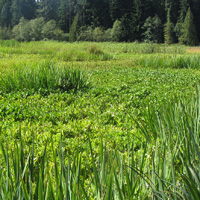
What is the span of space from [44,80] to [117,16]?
62.1 metres

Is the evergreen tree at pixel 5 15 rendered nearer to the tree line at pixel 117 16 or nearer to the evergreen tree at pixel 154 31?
the tree line at pixel 117 16

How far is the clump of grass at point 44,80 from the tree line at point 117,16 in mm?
42041

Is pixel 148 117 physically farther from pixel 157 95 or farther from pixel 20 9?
pixel 20 9

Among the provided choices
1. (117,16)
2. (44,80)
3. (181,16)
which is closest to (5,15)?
(117,16)

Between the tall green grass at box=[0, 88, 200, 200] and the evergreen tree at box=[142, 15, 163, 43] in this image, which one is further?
the evergreen tree at box=[142, 15, 163, 43]

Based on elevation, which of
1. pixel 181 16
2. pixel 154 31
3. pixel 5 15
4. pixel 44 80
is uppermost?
pixel 5 15

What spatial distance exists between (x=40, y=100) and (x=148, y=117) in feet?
8.56

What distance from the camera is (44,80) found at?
5219 millimetres

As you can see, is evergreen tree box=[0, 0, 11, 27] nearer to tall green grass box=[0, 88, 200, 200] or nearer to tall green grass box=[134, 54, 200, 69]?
tall green grass box=[134, 54, 200, 69]

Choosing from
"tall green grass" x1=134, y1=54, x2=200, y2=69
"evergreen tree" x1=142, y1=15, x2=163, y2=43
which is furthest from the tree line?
"tall green grass" x1=134, y1=54, x2=200, y2=69

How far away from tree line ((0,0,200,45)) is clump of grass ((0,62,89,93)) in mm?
42041

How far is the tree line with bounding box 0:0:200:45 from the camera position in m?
49.4

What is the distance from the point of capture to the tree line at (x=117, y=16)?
49438 millimetres

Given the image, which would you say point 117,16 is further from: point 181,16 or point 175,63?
point 175,63
